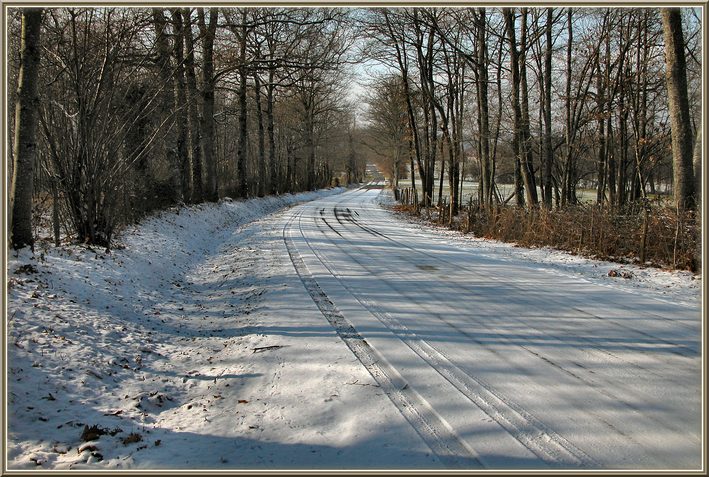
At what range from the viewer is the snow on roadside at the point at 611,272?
7.64 m

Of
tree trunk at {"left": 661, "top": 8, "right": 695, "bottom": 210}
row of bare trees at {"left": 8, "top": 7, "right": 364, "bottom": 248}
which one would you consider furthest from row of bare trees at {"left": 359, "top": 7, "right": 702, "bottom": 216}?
row of bare trees at {"left": 8, "top": 7, "right": 364, "bottom": 248}

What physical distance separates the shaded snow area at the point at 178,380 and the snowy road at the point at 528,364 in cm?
35

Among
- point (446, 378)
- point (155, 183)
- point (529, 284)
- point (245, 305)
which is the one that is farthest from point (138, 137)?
point (446, 378)

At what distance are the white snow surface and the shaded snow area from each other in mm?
21

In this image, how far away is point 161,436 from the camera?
378cm

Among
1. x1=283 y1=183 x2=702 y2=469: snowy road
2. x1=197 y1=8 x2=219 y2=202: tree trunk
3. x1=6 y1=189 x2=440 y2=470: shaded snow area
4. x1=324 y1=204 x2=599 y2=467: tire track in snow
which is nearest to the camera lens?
x1=324 y1=204 x2=599 y2=467: tire track in snow

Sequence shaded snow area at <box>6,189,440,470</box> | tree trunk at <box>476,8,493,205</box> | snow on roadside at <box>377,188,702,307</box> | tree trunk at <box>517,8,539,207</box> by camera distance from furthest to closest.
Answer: tree trunk at <box>476,8,493,205</box> < tree trunk at <box>517,8,539,207</box> < snow on roadside at <box>377,188,702,307</box> < shaded snow area at <box>6,189,440,470</box>

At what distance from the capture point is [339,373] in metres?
4.57

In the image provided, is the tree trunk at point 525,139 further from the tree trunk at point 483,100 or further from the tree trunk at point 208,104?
the tree trunk at point 208,104

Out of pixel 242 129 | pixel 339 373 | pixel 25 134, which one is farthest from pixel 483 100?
pixel 339 373

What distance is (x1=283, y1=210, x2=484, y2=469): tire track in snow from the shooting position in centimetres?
320

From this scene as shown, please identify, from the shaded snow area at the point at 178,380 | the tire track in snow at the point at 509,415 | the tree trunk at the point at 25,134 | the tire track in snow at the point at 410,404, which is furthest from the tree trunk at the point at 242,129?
the tire track in snow at the point at 509,415

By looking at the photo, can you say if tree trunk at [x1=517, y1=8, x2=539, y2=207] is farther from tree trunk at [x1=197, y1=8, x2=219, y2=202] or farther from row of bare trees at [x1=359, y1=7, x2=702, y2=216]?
tree trunk at [x1=197, y1=8, x2=219, y2=202]

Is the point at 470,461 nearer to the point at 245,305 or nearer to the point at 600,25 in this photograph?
the point at 245,305
